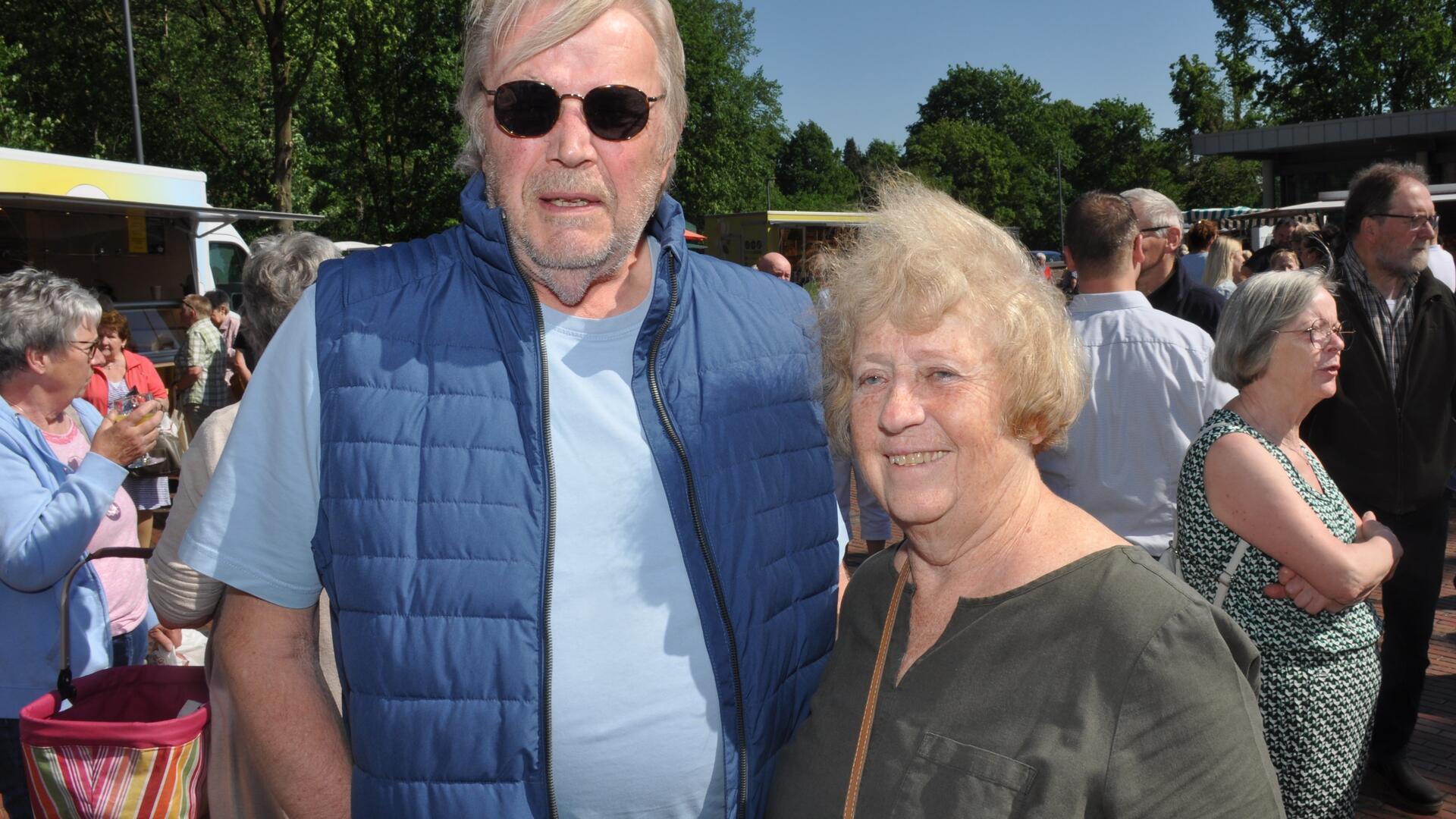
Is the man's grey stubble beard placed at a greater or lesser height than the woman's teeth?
greater

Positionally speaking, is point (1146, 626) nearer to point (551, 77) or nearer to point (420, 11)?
point (551, 77)

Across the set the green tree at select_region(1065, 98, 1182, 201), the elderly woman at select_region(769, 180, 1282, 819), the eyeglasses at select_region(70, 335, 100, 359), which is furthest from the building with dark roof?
the green tree at select_region(1065, 98, 1182, 201)

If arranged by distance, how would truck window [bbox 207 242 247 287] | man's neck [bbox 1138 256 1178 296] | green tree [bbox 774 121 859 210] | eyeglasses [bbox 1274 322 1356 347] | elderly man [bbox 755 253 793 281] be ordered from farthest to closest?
1. green tree [bbox 774 121 859 210]
2. truck window [bbox 207 242 247 287]
3. elderly man [bbox 755 253 793 281]
4. man's neck [bbox 1138 256 1178 296]
5. eyeglasses [bbox 1274 322 1356 347]

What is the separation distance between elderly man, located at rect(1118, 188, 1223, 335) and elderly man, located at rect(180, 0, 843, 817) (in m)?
3.76

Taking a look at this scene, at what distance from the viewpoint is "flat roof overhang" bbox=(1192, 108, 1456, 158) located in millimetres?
27266

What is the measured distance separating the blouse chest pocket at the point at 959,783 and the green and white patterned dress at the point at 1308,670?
1.63m

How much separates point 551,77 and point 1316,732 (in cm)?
245

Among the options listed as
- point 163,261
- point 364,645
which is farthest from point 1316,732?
point 163,261

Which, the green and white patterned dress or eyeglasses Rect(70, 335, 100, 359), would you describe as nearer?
the green and white patterned dress

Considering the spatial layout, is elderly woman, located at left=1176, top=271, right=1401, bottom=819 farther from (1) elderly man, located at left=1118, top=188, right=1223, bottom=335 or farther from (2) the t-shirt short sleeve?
(2) the t-shirt short sleeve

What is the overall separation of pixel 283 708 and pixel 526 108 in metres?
1.03

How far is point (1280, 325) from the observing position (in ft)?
9.80

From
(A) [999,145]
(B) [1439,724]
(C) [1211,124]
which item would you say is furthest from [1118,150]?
(B) [1439,724]

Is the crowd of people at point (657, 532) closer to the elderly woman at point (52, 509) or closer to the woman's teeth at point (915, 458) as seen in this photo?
the woman's teeth at point (915, 458)
